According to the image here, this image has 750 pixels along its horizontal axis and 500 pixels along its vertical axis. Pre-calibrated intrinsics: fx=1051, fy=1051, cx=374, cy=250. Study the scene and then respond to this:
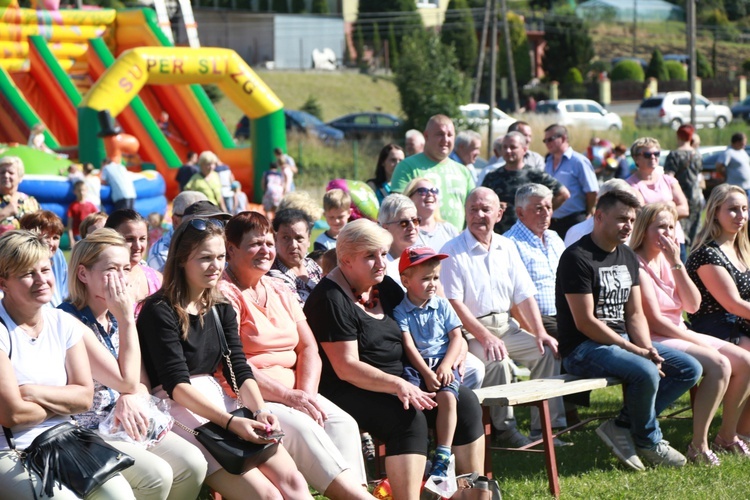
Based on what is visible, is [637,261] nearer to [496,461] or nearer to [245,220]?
[496,461]

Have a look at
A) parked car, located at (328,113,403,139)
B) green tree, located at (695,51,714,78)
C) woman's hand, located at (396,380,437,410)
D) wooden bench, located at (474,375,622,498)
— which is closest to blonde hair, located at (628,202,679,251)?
wooden bench, located at (474,375,622,498)

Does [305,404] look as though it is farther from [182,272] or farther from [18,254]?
[18,254]

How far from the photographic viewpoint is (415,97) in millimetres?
29859

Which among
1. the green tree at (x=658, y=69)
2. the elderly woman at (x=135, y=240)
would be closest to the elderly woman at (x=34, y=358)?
the elderly woman at (x=135, y=240)

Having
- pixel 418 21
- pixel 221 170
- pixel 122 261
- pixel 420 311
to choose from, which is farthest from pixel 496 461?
pixel 418 21

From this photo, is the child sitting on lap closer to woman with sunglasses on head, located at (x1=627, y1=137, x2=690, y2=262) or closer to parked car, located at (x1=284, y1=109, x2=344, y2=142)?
woman with sunglasses on head, located at (x1=627, y1=137, x2=690, y2=262)

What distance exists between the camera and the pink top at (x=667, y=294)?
625 cm

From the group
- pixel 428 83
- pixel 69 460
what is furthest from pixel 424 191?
pixel 428 83

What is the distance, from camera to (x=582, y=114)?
119 feet

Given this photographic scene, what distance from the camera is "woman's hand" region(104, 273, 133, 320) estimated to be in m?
4.17

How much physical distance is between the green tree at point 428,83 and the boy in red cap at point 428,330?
24.2 metres

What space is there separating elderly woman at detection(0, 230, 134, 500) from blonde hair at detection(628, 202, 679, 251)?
11.6 ft

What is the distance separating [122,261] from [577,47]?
51.0 m

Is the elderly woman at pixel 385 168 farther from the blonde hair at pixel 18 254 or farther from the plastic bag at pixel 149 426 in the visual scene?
the blonde hair at pixel 18 254
